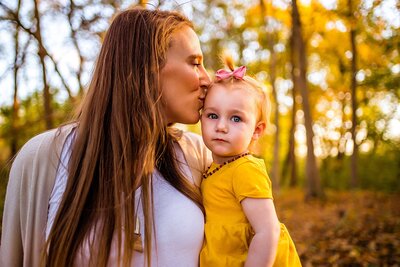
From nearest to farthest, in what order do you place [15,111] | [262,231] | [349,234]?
[262,231], [349,234], [15,111]

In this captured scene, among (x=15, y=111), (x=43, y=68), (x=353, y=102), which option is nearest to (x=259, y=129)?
(x=43, y=68)

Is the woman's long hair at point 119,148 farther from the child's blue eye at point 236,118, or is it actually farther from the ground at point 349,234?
the ground at point 349,234

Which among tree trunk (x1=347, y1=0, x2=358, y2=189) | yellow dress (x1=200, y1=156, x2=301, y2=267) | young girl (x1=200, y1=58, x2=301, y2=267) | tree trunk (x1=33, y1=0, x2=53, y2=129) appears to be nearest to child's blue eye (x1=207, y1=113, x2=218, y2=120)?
young girl (x1=200, y1=58, x2=301, y2=267)

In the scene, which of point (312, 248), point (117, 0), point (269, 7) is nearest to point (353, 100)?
point (269, 7)

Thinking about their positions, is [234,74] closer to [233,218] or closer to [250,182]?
[250,182]

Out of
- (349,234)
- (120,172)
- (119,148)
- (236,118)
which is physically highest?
(236,118)

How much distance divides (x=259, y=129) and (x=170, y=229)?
2.08ft

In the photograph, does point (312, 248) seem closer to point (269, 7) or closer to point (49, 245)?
point (49, 245)

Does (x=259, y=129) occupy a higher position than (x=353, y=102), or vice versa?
(x=353, y=102)

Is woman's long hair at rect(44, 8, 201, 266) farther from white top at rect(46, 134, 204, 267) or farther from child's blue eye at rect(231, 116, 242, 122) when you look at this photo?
child's blue eye at rect(231, 116, 242, 122)

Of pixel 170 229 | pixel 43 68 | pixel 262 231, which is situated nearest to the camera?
pixel 262 231

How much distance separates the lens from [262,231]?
1.74 metres

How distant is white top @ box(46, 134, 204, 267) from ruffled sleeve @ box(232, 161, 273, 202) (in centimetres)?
23

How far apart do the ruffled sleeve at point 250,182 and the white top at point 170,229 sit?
0.23 metres
